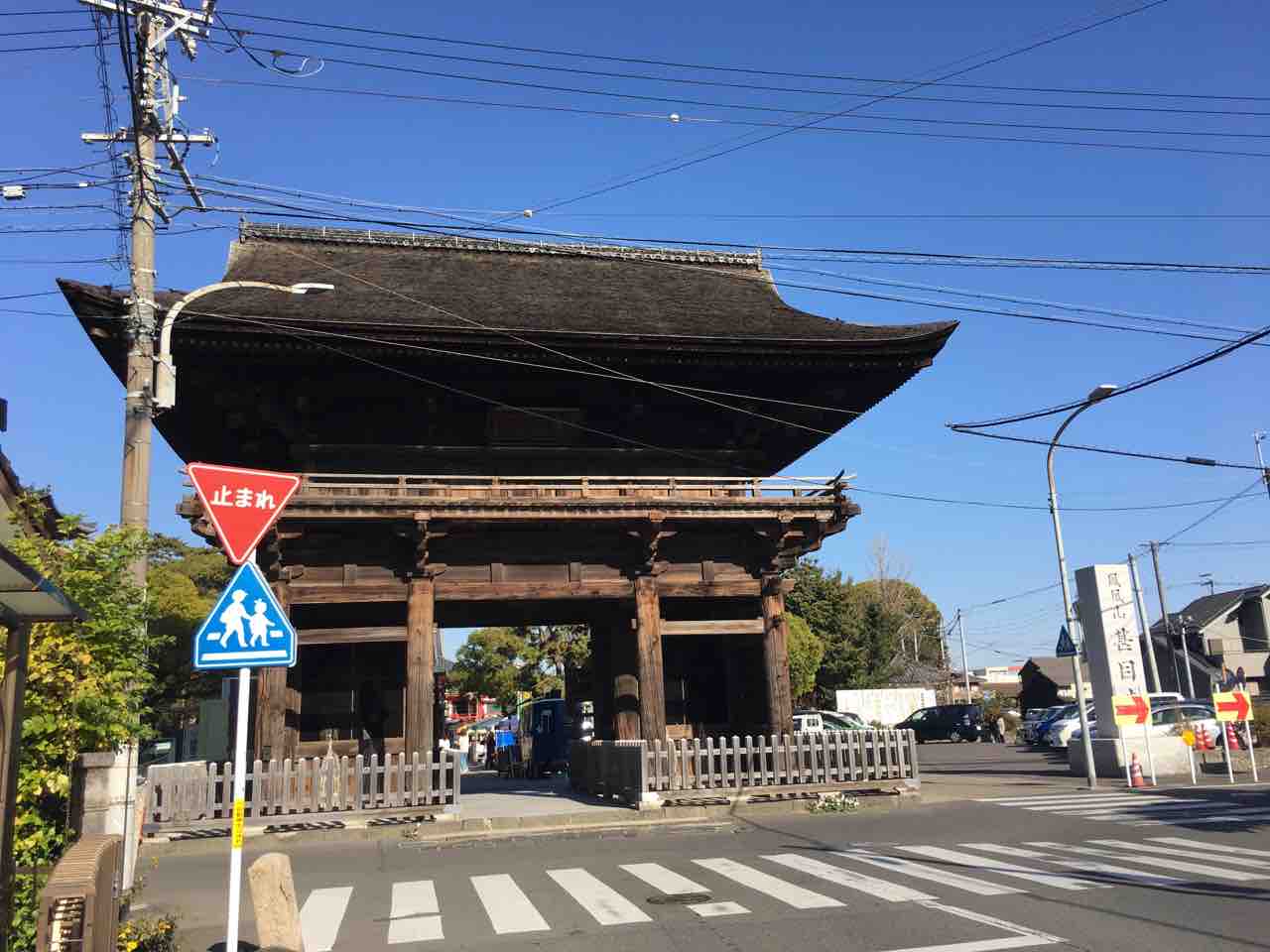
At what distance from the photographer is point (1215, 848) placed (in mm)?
10617

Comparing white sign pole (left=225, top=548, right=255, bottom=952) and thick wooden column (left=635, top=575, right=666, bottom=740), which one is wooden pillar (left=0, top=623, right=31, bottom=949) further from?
thick wooden column (left=635, top=575, right=666, bottom=740)

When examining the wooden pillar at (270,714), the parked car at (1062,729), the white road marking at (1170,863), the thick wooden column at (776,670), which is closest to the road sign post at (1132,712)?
the thick wooden column at (776,670)

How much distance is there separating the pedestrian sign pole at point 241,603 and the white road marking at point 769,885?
5.00m

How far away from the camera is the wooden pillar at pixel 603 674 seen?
19250mm

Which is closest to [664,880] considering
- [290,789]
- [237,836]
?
[237,836]

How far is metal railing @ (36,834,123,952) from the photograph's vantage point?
4.91m

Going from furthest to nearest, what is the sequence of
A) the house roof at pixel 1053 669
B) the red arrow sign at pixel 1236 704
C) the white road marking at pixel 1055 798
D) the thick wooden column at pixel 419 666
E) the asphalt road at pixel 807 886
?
the house roof at pixel 1053 669
the red arrow sign at pixel 1236 704
the white road marking at pixel 1055 798
the thick wooden column at pixel 419 666
the asphalt road at pixel 807 886

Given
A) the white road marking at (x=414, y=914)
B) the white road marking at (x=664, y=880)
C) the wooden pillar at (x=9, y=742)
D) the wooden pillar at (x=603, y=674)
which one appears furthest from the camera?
the wooden pillar at (x=603, y=674)

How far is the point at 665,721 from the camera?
1894cm

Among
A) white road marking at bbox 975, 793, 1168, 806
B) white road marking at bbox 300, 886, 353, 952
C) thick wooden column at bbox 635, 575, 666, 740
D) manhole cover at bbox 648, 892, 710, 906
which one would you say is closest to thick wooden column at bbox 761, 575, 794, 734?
thick wooden column at bbox 635, 575, 666, 740

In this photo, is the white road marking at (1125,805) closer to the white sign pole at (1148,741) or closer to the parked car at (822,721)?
the white sign pole at (1148,741)

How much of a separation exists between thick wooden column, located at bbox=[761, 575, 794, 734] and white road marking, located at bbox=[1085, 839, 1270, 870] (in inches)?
253

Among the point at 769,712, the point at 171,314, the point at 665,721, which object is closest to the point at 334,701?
the point at 665,721

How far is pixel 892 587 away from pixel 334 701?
192 feet
